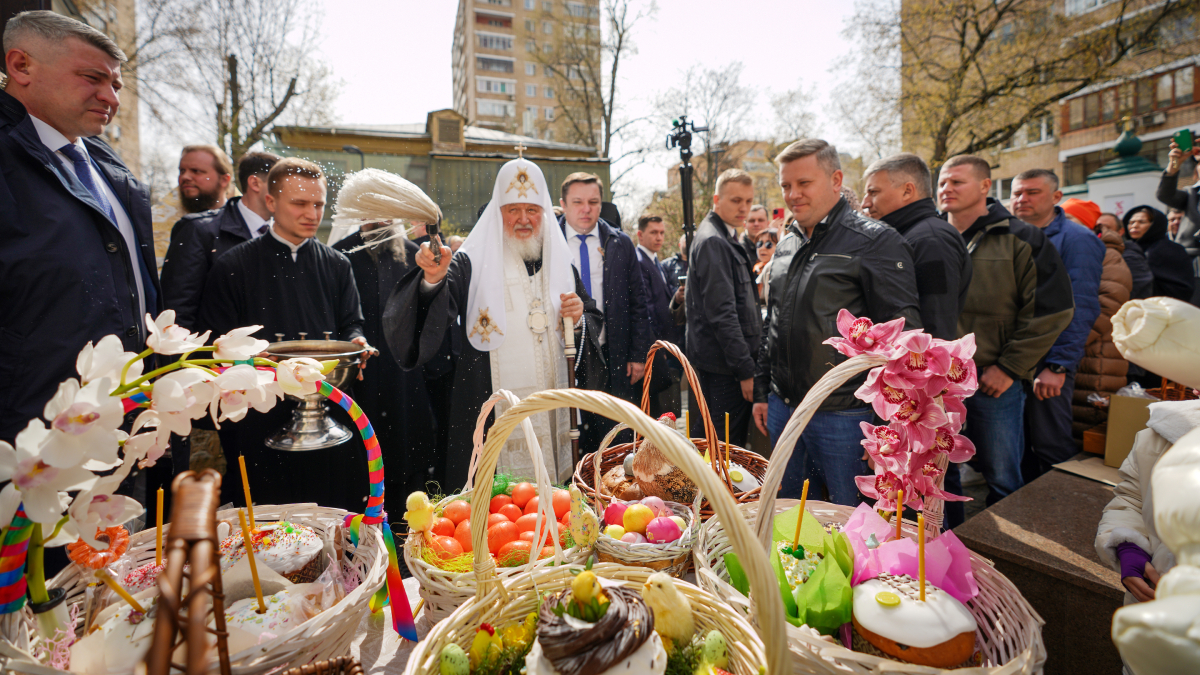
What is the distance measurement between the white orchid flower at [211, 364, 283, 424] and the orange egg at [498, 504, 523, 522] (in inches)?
40.0

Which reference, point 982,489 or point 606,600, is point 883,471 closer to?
point 606,600

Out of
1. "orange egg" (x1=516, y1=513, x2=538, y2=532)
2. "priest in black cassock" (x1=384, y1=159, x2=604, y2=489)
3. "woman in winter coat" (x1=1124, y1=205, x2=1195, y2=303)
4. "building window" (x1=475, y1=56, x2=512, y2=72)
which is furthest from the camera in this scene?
"building window" (x1=475, y1=56, x2=512, y2=72)

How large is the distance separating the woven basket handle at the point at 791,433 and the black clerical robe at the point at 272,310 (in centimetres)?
264

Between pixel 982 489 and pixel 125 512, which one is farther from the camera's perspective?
pixel 982 489

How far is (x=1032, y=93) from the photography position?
40.8ft

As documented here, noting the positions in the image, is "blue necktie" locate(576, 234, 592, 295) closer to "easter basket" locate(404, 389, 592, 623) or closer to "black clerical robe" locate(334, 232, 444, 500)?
"black clerical robe" locate(334, 232, 444, 500)

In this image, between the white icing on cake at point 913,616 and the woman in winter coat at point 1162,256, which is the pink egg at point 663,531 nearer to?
the white icing on cake at point 913,616

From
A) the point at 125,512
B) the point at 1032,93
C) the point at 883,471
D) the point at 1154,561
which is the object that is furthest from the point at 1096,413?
the point at 1032,93

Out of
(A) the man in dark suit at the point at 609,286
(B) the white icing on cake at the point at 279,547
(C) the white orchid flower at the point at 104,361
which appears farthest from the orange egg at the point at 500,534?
(A) the man in dark suit at the point at 609,286

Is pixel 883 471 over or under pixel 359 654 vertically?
over

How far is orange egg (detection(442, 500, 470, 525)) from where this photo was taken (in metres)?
1.81

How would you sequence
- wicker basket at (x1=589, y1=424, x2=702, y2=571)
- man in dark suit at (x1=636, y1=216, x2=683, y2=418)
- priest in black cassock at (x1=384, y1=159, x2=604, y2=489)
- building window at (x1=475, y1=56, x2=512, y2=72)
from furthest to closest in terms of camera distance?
1. building window at (x1=475, y1=56, x2=512, y2=72)
2. man in dark suit at (x1=636, y1=216, x2=683, y2=418)
3. priest in black cassock at (x1=384, y1=159, x2=604, y2=489)
4. wicker basket at (x1=589, y1=424, x2=702, y2=571)

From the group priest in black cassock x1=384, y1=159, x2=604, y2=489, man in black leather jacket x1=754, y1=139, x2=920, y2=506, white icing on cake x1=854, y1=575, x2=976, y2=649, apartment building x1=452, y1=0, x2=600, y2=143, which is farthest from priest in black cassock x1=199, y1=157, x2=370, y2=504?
apartment building x1=452, y1=0, x2=600, y2=143

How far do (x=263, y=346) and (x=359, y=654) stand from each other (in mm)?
832
